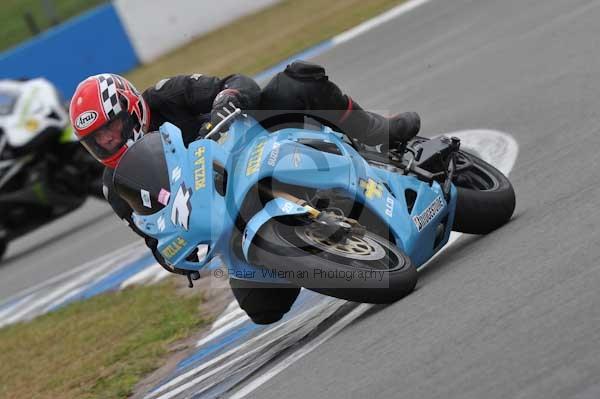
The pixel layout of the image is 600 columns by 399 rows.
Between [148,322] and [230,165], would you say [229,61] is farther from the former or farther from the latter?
[230,165]

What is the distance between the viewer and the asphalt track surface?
3.56 metres

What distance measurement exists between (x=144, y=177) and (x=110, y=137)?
44cm

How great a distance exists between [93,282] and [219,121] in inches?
218

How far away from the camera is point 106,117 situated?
17.1 feet

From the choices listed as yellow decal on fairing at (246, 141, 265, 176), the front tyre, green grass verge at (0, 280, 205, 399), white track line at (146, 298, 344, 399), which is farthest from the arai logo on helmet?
green grass verge at (0, 280, 205, 399)

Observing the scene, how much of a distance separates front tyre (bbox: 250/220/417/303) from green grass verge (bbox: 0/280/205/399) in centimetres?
201

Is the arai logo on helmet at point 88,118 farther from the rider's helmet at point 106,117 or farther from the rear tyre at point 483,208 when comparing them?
the rear tyre at point 483,208

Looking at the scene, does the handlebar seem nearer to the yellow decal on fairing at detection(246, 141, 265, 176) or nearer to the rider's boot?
the yellow decal on fairing at detection(246, 141, 265, 176)

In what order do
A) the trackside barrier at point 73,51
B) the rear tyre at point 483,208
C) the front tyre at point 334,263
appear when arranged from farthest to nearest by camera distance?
the trackside barrier at point 73,51
the rear tyre at point 483,208
the front tyre at point 334,263

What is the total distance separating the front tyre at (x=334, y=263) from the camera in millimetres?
4602

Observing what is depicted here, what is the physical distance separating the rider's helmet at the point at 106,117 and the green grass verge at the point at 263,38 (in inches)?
396

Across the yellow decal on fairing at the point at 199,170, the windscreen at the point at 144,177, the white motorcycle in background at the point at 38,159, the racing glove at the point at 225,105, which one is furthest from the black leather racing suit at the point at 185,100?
the white motorcycle in background at the point at 38,159

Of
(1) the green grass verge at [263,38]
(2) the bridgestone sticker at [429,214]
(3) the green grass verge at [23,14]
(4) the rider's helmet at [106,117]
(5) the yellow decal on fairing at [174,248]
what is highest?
(4) the rider's helmet at [106,117]

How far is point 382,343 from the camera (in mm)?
4332
